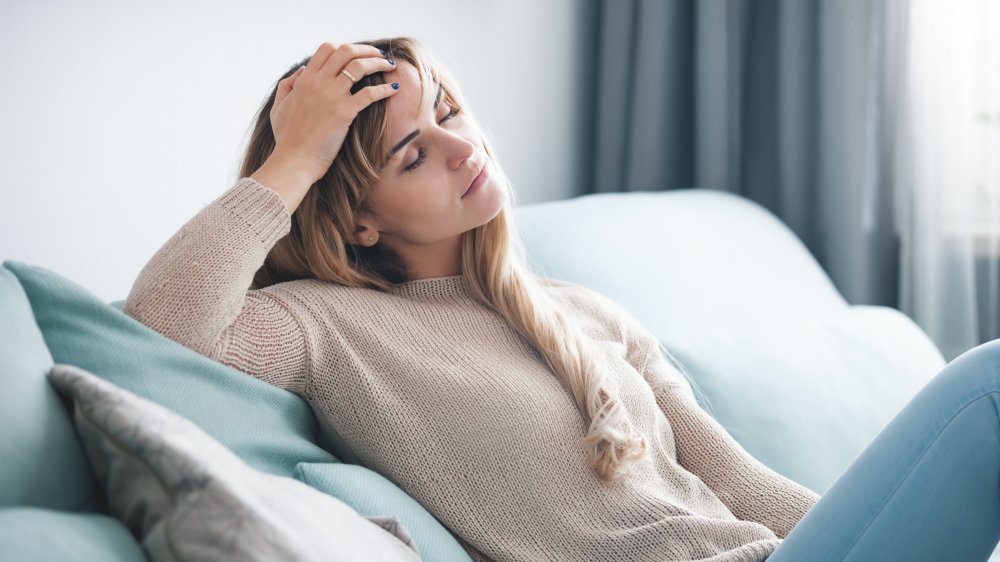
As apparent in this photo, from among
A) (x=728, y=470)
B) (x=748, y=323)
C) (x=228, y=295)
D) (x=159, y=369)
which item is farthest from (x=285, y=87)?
(x=748, y=323)

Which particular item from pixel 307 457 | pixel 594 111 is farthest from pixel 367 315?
pixel 594 111

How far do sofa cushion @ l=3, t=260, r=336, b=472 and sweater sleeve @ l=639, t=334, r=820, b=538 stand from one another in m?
0.50

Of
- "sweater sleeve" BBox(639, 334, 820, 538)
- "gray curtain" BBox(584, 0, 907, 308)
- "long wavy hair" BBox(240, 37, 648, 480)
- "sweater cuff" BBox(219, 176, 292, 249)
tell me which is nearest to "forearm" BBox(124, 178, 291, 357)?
"sweater cuff" BBox(219, 176, 292, 249)

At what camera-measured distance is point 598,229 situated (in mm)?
1779

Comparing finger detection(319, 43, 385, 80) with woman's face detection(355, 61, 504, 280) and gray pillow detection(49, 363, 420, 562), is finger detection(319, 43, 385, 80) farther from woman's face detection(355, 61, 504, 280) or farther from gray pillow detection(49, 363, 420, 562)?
gray pillow detection(49, 363, 420, 562)

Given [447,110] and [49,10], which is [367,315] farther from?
[49,10]

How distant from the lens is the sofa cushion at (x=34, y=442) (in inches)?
30.0

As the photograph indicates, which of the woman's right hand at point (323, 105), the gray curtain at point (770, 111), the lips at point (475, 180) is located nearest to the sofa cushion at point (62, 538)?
the woman's right hand at point (323, 105)

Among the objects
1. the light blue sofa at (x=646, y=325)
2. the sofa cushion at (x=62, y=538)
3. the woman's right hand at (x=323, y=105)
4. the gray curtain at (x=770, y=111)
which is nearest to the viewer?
the sofa cushion at (x=62, y=538)

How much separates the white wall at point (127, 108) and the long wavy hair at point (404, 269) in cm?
22

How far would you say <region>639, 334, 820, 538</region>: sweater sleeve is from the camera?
1243mm

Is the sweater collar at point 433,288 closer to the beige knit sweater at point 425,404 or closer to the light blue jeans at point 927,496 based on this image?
the beige knit sweater at point 425,404

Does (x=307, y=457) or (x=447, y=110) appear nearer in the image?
(x=307, y=457)

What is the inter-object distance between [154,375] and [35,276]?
139mm
